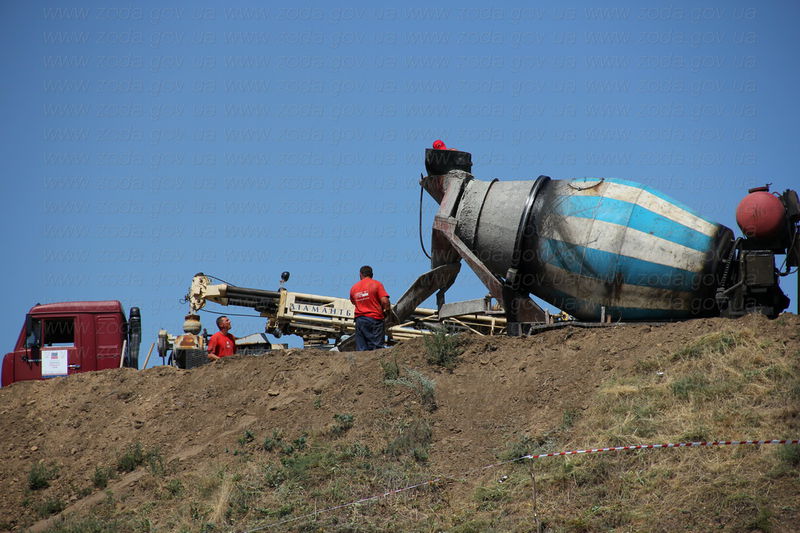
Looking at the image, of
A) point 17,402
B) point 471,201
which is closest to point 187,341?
point 17,402

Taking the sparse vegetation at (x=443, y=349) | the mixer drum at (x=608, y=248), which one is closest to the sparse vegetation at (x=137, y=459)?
the sparse vegetation at (x=443, y=349)

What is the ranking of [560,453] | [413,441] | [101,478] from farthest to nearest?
[101,478] → [413,441] → [560,453]

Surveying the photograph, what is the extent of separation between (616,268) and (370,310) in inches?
174

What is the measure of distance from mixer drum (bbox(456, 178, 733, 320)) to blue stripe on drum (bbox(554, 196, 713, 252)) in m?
0.02

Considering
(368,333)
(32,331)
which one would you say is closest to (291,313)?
(368,333)

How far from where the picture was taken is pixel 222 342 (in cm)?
1727

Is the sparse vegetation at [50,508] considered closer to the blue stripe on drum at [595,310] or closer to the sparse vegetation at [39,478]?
the sparse vegetation at [39,478]

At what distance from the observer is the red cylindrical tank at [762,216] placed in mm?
13672

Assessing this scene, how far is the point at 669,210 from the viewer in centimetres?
1458

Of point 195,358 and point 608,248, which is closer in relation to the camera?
point 608,248

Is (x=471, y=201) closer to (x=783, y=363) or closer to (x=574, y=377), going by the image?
(x=574, y=377)

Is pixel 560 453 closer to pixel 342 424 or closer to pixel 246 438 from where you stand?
pixel 342 424

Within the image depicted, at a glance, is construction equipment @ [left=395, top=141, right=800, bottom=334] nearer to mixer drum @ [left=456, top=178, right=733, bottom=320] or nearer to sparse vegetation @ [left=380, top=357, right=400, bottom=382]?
mixer drum @ [left=456, top=178, right=733, bottom=320]

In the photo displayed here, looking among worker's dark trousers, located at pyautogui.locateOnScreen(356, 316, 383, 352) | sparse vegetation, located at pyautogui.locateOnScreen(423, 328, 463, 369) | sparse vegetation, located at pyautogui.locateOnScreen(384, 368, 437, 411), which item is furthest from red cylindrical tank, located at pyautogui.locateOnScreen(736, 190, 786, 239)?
worker's dark trousers, located at pyautogui.locateOnScreen(356, 316, 383, 352)
